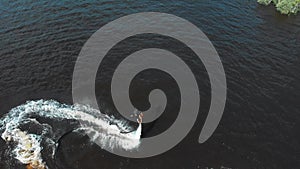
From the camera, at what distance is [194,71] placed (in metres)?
34.7

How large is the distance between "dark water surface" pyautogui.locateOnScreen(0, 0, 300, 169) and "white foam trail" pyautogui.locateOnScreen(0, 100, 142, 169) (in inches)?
35.5

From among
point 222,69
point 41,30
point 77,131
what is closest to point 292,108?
point 222,69

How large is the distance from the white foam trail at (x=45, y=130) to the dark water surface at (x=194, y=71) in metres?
0.90

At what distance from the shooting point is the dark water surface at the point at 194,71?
2645cm

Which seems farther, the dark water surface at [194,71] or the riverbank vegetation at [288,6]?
the riverbank vegetation at [288,6]

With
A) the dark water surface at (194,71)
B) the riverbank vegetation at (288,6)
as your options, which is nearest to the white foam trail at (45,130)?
the dark water surface at (194,71)

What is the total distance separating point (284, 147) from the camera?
27.1 metres

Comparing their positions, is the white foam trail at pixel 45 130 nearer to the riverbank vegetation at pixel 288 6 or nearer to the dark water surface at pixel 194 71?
the dark water surface at pixel 194 71

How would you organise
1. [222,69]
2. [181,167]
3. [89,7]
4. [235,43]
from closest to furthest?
[181,167], [222,69], [235,43], [89,7]

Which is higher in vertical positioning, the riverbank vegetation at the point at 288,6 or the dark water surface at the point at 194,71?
the riverbank vegetation at the point at 288,6

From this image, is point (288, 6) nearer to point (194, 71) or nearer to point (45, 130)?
point (194, 71)

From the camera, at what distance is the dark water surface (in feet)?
86.8

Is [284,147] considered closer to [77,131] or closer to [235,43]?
[235,43]

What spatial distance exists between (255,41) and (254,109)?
11918 millimetres
